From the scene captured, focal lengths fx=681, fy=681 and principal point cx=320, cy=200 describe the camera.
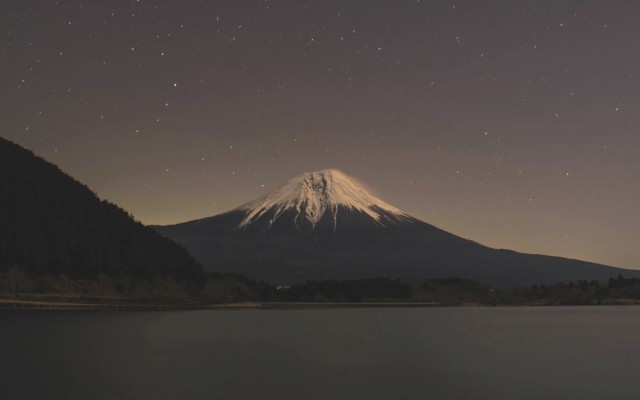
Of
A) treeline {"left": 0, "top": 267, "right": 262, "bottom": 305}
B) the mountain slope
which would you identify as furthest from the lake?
the mountain slope

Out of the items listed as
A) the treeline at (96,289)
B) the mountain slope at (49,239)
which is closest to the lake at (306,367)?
the treeline at (96,289)

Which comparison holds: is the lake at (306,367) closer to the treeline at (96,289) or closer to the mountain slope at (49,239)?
the treeline at (96,289)

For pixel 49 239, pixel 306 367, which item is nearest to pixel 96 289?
pixel 49 239

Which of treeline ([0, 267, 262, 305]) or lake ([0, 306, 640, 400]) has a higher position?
treeline ([0, 267, 262, 305])

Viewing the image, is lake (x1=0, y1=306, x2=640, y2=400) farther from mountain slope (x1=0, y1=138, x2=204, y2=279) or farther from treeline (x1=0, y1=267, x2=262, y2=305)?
mountain slope (x1=0, y1=138, x2=204, y2=279)

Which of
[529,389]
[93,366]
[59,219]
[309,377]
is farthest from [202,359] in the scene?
[59,219]

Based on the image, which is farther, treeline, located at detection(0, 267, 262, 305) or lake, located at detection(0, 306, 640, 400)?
treeline, located at detection(0, 267, 262, 305)

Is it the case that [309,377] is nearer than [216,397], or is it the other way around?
[216,397]

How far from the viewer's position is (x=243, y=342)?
66.1m

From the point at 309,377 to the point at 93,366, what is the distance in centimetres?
1393

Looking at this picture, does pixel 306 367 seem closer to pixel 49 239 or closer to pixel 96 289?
pixel 96 289

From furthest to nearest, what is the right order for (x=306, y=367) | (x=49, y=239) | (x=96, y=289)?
(x=49, y=239), (x=96, y=289), (x=306, y=367)

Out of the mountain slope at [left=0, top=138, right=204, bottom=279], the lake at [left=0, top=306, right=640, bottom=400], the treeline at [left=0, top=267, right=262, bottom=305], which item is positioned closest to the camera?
the lake at [left=0, top=306, right=640, bottom=400]

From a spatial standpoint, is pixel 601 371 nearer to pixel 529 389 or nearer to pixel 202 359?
pixel 529 389
